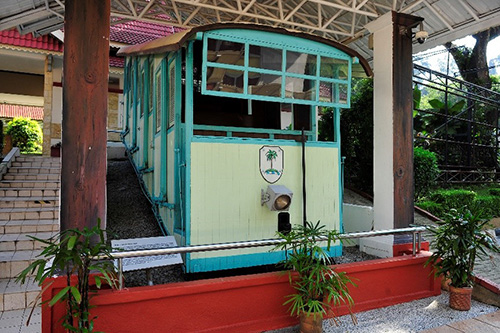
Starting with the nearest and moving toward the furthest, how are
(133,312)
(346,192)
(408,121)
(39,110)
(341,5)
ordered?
(133,312) → (408,121) → (341,5) → (346,192) → (39,110)

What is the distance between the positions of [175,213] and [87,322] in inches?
83.9

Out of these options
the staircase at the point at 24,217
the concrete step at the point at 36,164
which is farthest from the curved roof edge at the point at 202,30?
the concrete step at the point at 36,164

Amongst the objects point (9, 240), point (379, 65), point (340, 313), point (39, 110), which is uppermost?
A: point (39, 110)

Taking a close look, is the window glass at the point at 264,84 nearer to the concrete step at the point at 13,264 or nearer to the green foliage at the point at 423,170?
the concrete step at the point at 13,264

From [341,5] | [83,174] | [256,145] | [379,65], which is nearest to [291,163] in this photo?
[256,145]

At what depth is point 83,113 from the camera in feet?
11.5

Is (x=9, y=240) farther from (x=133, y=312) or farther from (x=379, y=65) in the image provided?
(x=379, y=65)

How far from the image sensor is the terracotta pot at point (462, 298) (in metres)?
4.30

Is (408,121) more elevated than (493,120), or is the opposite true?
(493,120)

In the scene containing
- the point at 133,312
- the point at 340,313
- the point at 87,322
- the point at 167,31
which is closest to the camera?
the point at 87,322

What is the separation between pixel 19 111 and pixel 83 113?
52.3 ft

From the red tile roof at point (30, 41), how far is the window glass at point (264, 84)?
8.91 metres

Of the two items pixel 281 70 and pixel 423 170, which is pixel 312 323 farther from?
pixel 423 170

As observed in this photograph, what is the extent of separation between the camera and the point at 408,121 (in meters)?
5.43
